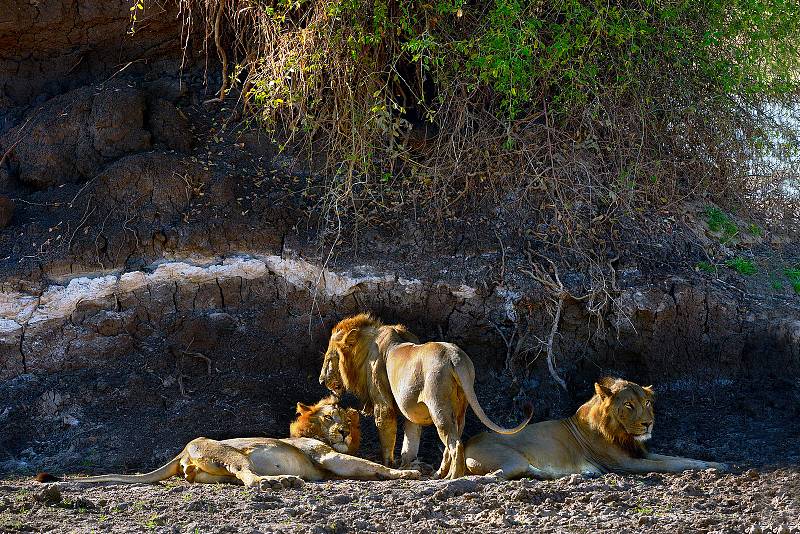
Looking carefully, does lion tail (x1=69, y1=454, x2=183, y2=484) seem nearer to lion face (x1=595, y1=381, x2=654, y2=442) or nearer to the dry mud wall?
the dry mud wall

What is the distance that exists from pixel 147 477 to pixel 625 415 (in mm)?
3206

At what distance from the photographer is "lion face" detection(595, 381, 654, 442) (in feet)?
25.5

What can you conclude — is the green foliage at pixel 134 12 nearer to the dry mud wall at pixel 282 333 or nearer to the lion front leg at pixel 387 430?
the dry mud wall at pixel 282 333

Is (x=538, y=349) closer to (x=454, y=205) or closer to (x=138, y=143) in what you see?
(x=454, y=205)

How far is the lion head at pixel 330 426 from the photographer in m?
7.91

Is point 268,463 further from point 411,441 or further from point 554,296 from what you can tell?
point 554,296

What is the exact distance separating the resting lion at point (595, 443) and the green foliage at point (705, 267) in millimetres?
1940

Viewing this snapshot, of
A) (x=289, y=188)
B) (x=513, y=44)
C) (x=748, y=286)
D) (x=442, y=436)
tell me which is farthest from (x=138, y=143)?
(x=748, y=286)

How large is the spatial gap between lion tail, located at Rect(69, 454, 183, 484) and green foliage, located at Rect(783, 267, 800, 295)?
536cm

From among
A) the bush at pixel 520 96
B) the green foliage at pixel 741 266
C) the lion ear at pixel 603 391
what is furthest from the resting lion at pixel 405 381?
the green foliage at pixel 741 266

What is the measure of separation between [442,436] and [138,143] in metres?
4.20

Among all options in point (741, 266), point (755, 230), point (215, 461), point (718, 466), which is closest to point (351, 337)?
point (215, 461)

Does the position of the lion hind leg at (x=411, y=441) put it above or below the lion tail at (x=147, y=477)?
above

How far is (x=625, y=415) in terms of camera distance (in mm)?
7781
